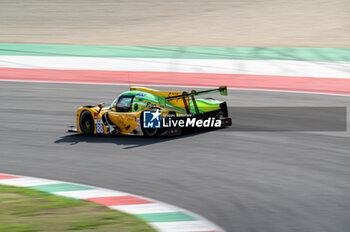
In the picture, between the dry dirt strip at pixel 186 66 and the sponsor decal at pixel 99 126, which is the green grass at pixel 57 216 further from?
the dry dirt strip at pixel 186 66

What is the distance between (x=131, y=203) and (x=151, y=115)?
401cm

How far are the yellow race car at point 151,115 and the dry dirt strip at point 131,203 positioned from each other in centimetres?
302

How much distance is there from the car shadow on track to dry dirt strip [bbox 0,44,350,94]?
24.0ft

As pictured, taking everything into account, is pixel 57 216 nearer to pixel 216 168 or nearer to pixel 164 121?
pixel 216 168

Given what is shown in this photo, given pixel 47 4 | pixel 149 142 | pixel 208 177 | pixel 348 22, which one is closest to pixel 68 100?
pixel 149 142

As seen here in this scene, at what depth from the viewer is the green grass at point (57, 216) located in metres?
6.34

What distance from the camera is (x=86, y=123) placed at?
12.3 m

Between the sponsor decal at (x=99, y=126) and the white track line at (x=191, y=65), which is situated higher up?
the white track line at (x=191, y=65)

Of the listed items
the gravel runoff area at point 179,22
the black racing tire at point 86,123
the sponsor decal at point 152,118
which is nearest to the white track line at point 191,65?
the gravel runoff area at point 179,22

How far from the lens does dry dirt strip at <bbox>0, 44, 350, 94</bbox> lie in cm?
1955

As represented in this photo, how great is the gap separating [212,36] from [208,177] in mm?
24307

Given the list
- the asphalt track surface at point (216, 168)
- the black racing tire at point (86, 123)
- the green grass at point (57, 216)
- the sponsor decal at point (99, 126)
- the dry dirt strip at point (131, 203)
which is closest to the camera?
the green grass at point (57, 216)

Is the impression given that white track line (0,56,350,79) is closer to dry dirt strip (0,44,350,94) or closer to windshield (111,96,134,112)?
dry dirt strip (0,44,350,94)

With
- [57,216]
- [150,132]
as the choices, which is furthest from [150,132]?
[57,216]
